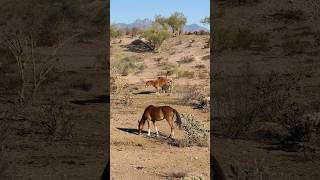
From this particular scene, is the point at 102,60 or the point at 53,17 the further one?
the point at 53,17

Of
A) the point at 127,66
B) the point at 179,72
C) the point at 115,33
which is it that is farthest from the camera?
the point at 115,33

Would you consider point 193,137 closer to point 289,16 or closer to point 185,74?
point 185,74

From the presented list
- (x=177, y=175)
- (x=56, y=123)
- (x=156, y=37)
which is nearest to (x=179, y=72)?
(x=156, y=37)

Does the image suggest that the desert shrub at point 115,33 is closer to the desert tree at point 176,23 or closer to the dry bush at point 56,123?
the desert tree at point 176,23

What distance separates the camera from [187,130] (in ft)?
36.7

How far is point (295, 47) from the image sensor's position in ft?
64.8

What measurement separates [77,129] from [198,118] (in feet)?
12.4

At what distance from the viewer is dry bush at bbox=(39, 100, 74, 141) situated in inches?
424

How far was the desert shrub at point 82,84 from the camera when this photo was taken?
1633 centimetres

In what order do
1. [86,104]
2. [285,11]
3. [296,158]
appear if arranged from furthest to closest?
1. [285,11]
2. [86,104]
3. [296,158]

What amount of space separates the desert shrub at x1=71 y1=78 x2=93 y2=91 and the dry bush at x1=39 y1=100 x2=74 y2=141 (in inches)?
152

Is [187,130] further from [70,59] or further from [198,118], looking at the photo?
[70,59]

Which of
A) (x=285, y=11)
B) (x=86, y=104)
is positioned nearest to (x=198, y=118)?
(x=86, y=104)

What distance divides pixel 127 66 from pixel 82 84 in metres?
8.63
